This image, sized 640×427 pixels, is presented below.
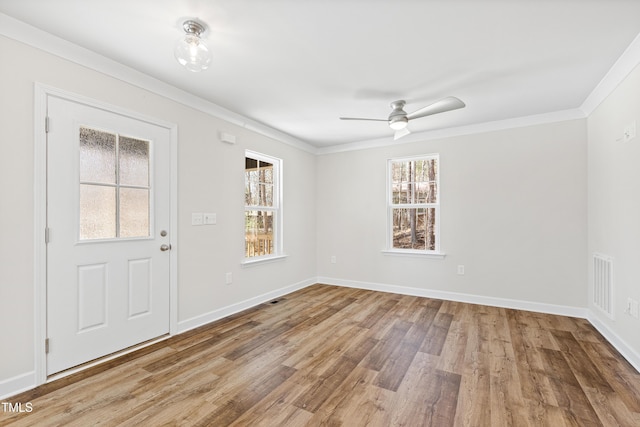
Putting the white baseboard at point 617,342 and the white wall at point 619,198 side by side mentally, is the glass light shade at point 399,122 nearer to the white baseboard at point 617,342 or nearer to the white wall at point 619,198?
the white wall at point 619,198

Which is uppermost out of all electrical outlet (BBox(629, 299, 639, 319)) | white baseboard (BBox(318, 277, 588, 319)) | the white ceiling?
the white ceiling

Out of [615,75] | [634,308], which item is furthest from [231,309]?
[615,75]

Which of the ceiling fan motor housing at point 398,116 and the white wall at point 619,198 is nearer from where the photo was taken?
the white wall at point 619,198

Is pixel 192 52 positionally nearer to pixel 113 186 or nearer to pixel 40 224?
pixel 113 186

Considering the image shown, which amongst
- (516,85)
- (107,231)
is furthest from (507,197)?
(107,231)

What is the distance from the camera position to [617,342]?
265cm

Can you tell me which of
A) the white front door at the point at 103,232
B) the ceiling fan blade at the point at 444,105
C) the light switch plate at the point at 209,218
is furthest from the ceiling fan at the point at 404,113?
the white front door at the point at 103,232

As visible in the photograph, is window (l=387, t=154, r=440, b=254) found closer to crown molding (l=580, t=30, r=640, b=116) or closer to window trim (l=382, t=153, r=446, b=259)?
window trim (l=382, t=153, r=446, b=259)

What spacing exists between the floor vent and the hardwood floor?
1.03 ft

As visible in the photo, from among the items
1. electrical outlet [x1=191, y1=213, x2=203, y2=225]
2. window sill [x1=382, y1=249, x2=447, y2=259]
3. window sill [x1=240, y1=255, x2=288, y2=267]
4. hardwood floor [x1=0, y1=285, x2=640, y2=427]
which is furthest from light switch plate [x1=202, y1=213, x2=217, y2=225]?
window sill [x1=382, y1=249, x2=447, y2=259]

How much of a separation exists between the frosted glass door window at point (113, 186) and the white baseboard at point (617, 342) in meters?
4.25

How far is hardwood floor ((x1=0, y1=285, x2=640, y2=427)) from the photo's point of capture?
5.73 ft

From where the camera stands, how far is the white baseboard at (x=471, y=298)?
3531 mm

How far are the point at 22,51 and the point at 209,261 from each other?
2254 mm
